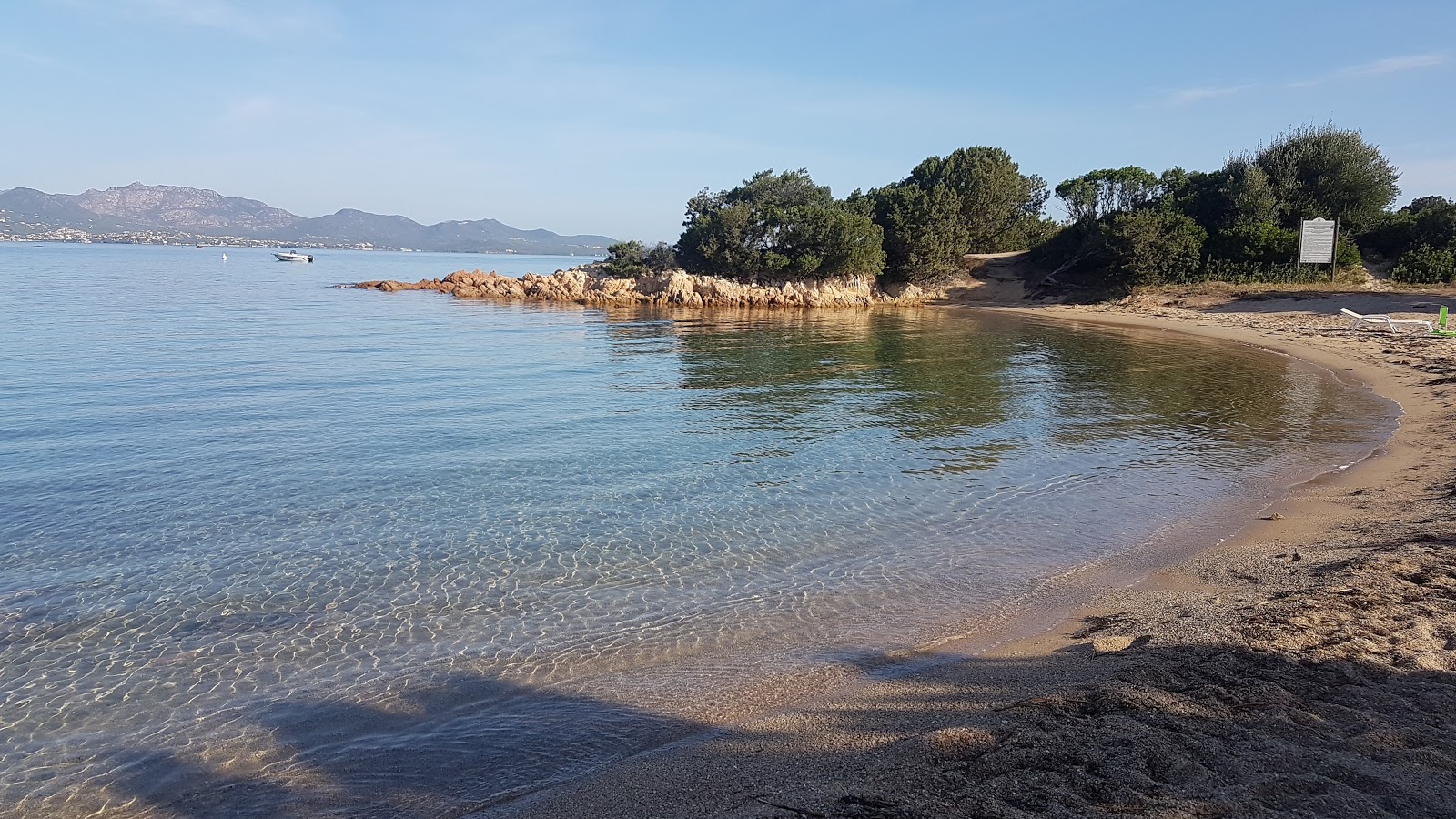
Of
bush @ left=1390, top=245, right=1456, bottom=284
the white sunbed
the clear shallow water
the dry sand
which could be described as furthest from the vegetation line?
the dry sand

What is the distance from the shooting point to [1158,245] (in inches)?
1759

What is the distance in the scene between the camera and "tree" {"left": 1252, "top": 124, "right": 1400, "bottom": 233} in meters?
43.7

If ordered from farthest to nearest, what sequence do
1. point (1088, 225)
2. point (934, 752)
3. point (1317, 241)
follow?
point (1088, 225), point (1317, 241), point (934, 752)

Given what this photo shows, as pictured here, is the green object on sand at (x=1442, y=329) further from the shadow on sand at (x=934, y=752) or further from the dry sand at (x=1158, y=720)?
the shadow on sand at (x=934, y=752)

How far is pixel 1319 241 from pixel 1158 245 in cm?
759

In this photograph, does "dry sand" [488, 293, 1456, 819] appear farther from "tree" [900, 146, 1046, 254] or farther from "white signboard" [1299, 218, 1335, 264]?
"tree" [900, 146, 1046, 254]

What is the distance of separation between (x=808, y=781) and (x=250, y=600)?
5565 mm

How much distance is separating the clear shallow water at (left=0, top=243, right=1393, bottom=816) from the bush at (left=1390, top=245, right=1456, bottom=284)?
977 inches

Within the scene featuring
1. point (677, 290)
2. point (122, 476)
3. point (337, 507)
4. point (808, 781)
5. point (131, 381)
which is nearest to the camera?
point (808, 781)

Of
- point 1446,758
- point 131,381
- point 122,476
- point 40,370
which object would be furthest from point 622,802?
point 40,370

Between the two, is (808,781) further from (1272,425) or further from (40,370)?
(40,370)

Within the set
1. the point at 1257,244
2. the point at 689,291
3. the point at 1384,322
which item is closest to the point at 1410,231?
the point at 1257,244

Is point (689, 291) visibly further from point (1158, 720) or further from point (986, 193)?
point (1158, 720)

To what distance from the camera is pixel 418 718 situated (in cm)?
552
